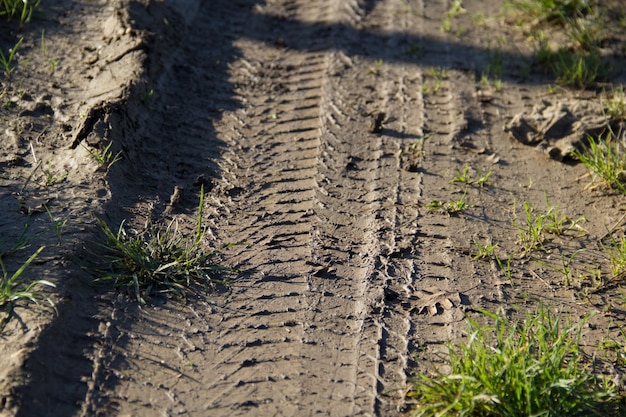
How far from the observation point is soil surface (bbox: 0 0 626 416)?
108 inches

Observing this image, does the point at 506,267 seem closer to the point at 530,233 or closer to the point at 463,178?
the point at 530,233

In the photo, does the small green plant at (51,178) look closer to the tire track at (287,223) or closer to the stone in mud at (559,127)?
the tire track at (287,223)

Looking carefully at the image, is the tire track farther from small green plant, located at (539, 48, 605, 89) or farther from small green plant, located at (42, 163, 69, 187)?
small green plant, located at (539, 48, 605, 89)

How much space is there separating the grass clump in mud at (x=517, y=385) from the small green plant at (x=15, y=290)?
1.48 metres

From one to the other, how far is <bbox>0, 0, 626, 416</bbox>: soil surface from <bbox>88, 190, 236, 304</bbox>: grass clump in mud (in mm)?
65

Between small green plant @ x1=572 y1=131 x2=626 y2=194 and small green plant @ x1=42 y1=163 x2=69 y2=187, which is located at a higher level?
small green plant @ x1=42 y1=163 x2=69 y2=187

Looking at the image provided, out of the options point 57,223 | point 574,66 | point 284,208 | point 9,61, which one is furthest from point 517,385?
point 9,61

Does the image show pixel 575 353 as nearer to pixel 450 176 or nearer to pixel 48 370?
A: pixel 450 176

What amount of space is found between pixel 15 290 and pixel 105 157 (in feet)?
3.16

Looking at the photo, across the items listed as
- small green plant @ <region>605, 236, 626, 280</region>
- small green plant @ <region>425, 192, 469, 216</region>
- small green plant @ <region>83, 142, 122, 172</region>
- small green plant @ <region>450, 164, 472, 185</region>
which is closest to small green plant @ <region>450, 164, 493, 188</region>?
small green plant @ <region>450, 164, 472, 185</region>

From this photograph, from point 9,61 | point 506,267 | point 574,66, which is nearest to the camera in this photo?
point 506,267

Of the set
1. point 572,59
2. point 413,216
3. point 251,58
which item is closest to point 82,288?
point 413,216

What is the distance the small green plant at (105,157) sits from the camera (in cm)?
357

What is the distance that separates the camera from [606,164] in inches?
155
